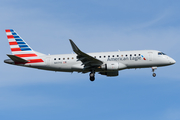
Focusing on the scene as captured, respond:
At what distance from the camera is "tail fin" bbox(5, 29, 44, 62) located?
4947 cm

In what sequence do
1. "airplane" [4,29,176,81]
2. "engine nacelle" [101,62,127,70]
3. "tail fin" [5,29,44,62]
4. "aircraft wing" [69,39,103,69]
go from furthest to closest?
"tail fin" [5,29,44,62] < "airplane" [4,29,176,81] < "engine nacelle" [101,62,127,70] < "aircraft wing" [69,39,103,69]

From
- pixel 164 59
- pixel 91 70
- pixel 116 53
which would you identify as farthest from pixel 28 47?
pixel 164 59

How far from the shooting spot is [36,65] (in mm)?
48344

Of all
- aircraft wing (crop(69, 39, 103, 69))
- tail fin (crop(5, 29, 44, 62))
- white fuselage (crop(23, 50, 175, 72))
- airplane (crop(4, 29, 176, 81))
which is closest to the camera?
aircraft wing (crop(69, 39, 103, 69))

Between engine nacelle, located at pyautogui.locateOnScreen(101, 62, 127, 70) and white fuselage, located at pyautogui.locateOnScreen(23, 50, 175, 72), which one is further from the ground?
white fuselage, located at pyautogui.locateOnScreen(23, 50, 175, 72)

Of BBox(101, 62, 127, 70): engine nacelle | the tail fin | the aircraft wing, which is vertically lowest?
BBox(101, 62, 127, 70): engine nacelle

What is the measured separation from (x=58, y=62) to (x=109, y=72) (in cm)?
904

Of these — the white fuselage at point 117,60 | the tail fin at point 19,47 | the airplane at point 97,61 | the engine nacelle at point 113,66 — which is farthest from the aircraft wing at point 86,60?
the tail fin at point 19,47

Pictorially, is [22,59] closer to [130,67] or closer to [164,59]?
[130,67]

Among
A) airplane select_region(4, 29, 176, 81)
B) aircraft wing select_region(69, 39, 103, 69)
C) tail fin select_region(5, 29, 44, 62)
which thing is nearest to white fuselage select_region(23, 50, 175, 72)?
airplane select_region(4, 29, 176, 81)

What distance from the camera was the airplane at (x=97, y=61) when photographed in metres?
45.3

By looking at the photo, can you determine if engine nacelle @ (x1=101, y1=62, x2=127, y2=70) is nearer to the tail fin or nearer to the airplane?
the airplane

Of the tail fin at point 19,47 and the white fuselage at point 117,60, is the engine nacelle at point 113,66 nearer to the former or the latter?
the white fuselage at point 117,60

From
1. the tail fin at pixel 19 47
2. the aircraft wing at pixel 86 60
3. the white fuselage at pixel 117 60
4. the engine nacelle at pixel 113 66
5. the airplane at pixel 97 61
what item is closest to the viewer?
the aircraft wing at pixel 86 60
